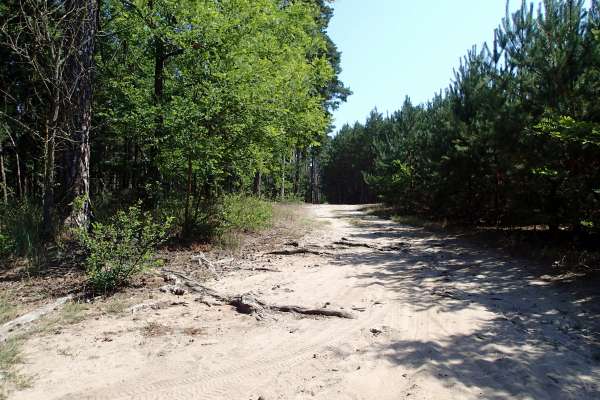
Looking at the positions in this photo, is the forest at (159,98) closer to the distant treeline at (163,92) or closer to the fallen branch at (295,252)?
the distant treeline at (163,92)

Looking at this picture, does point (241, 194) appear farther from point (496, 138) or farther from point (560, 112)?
point (560, 112)

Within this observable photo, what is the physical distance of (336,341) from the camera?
4270mm

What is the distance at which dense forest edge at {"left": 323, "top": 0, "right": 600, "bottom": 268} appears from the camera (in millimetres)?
7738

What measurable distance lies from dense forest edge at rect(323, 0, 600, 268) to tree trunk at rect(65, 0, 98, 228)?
338 inches

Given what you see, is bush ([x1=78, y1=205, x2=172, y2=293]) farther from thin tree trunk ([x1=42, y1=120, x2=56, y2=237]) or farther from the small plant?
thin tree trunk ([x1=42, y1=120, x2=56, y2=237])

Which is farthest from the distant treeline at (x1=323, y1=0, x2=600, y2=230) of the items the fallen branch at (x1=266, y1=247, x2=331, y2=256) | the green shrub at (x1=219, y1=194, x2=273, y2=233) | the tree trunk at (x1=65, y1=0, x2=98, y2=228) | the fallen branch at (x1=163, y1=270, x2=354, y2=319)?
the tree trunk at (x1=65, y1=0, x2=98, y2=228)

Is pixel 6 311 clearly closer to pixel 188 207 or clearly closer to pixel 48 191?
pixel 48 191

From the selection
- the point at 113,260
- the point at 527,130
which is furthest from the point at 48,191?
the point at 527,130

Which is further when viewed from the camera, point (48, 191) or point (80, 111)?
point (80, 111)

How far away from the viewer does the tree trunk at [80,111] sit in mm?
7785

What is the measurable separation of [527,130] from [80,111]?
9757 mm

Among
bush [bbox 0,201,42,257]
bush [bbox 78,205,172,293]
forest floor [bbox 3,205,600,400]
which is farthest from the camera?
bush [bbox 0,201,42,257]

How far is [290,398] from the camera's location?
3162 millimetres

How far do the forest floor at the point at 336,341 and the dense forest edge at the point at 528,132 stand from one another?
81.4 inches
